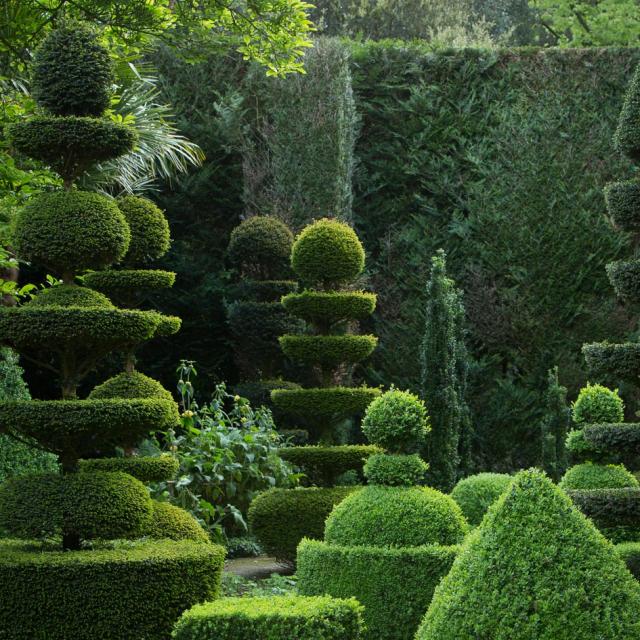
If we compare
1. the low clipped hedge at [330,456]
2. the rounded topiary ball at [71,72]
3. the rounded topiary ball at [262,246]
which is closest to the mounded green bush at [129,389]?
the low clipped hedge at [330,456]

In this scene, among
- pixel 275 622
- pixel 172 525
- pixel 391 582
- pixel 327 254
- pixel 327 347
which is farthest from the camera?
pixel 327 254

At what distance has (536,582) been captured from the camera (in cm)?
414

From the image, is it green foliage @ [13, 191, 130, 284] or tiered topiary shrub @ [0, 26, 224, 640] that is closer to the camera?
tiered topiary shrub @ [0, 26, 224, 640]

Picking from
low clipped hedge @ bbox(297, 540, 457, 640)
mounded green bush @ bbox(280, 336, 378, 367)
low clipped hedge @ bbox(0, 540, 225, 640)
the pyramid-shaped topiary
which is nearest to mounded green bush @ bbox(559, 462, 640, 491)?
low clipped hedge @ bbox(297, 540, 457, 640)

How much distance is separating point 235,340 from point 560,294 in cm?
438

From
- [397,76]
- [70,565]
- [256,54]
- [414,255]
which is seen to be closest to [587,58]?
[397,76]

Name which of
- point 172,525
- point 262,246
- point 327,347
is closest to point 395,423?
point 172,525

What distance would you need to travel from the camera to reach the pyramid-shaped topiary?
4.08m

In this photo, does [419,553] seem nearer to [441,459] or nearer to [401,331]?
[441,459]

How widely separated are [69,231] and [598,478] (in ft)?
15.4

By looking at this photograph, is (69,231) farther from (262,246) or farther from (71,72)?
(262,246)

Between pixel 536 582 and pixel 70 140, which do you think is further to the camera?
pixel 70 140

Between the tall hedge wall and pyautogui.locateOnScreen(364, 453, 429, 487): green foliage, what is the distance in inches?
Result: 273

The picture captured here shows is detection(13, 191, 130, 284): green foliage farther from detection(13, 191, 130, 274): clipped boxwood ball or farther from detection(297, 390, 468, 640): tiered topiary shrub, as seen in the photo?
detection(297, 390, 468, 640): tiered topiary shrub
